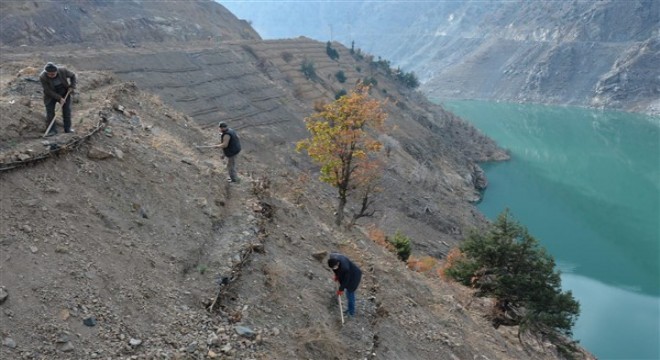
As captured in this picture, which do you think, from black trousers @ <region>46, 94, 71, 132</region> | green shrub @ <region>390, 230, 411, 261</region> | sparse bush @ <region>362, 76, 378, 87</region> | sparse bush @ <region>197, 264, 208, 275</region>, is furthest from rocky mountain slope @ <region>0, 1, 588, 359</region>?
sparse bush @ <region>362, 76, 378, 87</region>

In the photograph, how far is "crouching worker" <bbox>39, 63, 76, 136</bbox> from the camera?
42.9ft

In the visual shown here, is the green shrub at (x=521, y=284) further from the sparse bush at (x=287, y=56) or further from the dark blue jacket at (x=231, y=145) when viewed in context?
the sparse bush at (x=287, y=56)

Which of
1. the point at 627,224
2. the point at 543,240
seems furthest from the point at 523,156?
the point at 543,240

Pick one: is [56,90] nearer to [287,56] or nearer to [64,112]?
[64,112]

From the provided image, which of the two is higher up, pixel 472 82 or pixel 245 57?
pixel 472 82

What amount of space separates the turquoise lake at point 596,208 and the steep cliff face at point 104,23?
41616mm

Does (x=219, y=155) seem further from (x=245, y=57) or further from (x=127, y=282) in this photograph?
(x=245, y=57)

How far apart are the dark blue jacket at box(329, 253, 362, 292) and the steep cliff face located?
149ft

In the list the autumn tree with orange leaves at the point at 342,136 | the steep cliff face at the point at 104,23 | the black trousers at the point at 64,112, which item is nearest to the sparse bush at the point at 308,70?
the steep cliff face at the point at 104,23

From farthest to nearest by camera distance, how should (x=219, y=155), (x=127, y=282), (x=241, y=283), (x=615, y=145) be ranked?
1. (x=615, y=145)
2. (x=219, y=155)
3. (x=241, y=283)
4. (x=127, y=282)

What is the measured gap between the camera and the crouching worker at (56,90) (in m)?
13.1

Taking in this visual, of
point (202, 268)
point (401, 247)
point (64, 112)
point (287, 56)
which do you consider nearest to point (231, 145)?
point (64, 112)

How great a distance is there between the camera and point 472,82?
16650cm

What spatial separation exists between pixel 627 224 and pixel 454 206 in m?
19.7
